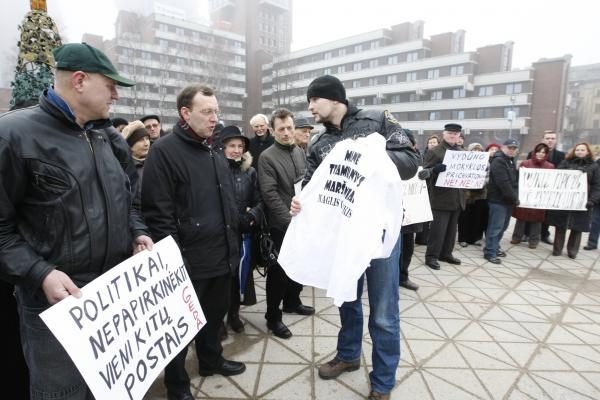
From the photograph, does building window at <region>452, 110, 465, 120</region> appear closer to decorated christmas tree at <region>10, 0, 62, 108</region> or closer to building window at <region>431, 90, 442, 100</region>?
building window at <region>431, 90, 442, 100</region>

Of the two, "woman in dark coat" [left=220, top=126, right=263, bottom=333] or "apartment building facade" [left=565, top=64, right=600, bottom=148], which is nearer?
"woman in dark coat" [left=220, top=126, right=263, bottom=333]

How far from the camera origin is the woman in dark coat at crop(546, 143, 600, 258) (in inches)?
254

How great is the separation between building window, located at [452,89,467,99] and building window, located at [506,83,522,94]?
5.04 metres

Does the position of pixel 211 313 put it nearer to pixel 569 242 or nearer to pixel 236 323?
pixel 236 323

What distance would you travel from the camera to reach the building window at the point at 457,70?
48.6 m

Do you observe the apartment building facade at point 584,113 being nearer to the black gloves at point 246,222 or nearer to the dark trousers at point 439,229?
the dark trousers at point 439,229

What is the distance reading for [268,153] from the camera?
11.7ft

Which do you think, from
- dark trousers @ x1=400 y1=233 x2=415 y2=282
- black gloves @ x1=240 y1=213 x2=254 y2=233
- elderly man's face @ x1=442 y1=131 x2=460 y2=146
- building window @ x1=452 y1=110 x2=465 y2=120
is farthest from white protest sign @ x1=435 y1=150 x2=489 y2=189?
building window @ x1=452 y1=110 x2=465 y2=120

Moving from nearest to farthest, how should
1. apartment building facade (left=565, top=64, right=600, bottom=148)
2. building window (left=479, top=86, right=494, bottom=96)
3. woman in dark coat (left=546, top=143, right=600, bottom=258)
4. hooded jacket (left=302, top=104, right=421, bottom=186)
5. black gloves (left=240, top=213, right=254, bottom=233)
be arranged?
1. hooded jacket (left=302, top=104, right=421, bottom=186)
2. black gloves (left=240, top=213, right=254, bottom=233)
3. woman in dark coat (left=546, top=143, right=600, bottom=258)
4. building window (left=479, top=86, right=494, bottom=96)
5. apartment building facade (left=565, top=64, right=600, bottom=148)

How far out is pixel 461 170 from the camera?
5.73 metres

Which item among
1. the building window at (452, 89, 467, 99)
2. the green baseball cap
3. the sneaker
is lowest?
the sneaker

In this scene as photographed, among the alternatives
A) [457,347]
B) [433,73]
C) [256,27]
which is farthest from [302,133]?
[256,27]

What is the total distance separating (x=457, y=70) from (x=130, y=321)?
55.4 m

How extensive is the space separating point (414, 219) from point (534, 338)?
1934 mm
